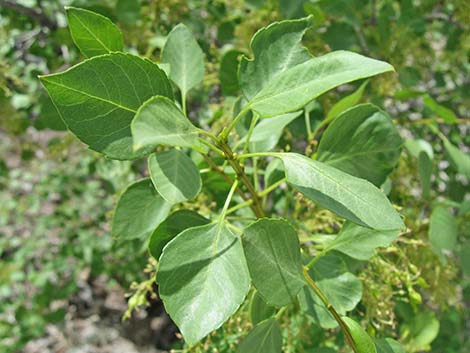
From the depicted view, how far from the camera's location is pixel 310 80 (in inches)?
22.3

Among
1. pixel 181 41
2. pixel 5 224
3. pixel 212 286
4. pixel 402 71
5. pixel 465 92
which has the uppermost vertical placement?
pixel 181 41

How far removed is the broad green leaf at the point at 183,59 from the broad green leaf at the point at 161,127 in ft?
0.95

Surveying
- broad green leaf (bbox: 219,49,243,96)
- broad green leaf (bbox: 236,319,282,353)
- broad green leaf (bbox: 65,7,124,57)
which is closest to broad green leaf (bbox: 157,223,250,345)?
broad green leaf (bbox: 236,319,282,353)

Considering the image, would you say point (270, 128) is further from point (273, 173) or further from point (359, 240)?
point (359, 240)

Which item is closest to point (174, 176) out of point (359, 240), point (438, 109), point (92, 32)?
point (92, 32)

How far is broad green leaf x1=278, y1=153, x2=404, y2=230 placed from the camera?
0.54 metres

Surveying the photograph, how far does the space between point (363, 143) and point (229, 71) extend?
35 cm

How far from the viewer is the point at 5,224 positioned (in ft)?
8.58

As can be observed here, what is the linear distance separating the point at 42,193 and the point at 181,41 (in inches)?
67.5

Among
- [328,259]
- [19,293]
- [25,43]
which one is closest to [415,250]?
[328,259]

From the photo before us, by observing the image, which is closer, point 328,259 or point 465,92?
point 328,259

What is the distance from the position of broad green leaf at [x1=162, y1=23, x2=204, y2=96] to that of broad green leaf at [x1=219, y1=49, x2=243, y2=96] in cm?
16

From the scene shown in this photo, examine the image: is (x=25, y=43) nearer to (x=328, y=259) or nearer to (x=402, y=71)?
(x=402, y=71)

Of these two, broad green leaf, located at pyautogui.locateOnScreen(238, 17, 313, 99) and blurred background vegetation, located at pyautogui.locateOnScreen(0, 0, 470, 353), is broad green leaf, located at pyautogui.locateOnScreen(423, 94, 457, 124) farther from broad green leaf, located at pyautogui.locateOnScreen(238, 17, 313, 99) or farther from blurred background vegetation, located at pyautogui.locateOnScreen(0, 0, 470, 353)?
broad green leaf, located at pyautogui.locateOnScreen(238, 17, 313, 99)
